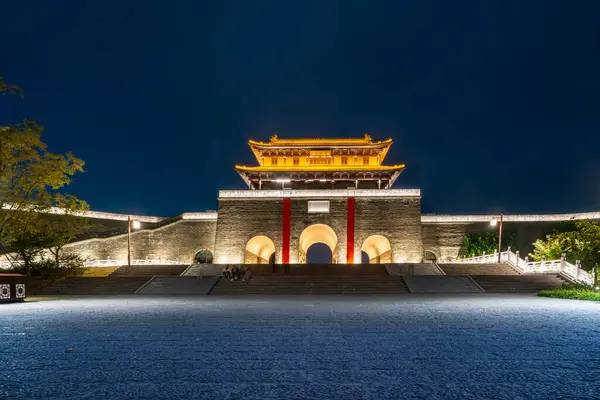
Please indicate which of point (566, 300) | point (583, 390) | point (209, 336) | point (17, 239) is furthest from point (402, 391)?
point (17, 239)

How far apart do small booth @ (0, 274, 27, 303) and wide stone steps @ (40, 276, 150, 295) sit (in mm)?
3302

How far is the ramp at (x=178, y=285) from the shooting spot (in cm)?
1617

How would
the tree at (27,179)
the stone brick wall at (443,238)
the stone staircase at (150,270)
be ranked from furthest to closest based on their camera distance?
the stone brick wall at (443,238) < the stone staircase at (150,270) < the tree at (27,179)

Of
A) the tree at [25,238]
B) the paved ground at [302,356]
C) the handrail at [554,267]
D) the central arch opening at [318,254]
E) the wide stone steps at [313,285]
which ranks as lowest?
the central arch opening at [318,254]

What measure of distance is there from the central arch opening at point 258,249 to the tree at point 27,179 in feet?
38.4

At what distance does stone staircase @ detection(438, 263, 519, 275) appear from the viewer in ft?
65.0

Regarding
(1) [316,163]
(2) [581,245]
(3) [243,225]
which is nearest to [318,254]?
(1) [316,163]

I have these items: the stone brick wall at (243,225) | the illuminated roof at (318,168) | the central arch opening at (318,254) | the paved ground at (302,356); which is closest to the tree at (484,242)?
the illuminated roof at (318,168)

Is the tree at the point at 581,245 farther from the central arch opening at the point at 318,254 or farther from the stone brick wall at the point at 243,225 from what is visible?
the central arch opening at the point at 318,254

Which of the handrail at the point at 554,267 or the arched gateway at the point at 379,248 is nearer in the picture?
the handrail at the point at 554,267

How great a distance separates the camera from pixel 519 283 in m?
16.6

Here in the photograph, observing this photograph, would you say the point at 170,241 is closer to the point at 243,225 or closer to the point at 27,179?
the point at 243,225

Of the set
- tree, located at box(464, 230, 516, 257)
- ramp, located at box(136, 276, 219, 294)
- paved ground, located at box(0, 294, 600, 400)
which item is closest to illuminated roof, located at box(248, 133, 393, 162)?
tree, located at box(464, 230, 516, 257)

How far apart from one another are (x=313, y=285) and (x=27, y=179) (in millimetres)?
11850
